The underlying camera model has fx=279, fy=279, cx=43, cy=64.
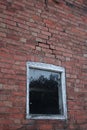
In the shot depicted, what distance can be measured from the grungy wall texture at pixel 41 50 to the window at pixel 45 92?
106 mm

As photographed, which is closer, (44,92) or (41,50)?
(44,92)

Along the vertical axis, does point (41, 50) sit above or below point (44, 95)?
above

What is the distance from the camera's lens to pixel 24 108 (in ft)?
15.4

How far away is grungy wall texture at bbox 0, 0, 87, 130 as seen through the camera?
4.61 m

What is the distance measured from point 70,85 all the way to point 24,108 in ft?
3.96

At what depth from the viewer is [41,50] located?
521 centimetres

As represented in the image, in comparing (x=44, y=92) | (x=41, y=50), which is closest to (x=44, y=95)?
(x=44, y=92)

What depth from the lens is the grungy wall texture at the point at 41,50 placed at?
4.61 metres

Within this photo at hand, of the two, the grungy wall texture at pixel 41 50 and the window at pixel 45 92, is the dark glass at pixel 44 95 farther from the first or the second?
the grungy wall texture at pixel 41 50

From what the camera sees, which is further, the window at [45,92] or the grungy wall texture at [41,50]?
the window at [45,92]

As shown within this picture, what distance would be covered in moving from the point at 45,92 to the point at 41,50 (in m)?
0.78

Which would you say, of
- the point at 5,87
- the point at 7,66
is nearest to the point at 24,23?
the point at 7,66

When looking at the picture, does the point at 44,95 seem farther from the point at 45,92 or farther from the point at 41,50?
the point at 41,50

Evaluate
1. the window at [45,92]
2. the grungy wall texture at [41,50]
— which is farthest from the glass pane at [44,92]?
the grungy wall texture at [41,50]
